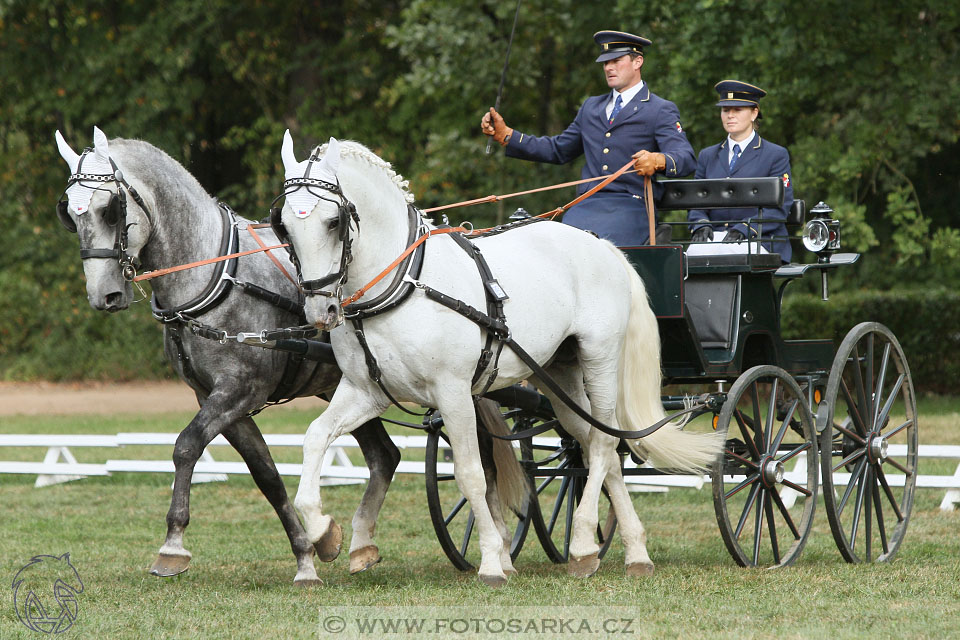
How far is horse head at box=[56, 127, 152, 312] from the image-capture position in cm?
536

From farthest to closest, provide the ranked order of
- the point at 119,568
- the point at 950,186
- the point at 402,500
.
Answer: the point at 950,186, the point at 402,500, the point at 119,568

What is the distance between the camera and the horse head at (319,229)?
4812mm

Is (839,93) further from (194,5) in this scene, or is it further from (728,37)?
(194,5)

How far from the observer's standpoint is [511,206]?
17.8 metres

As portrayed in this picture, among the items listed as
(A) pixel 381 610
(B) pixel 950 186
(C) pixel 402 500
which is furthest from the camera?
(B) pixel 950 186

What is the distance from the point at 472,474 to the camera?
17.6 ft

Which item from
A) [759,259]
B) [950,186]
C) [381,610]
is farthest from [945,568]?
[950,186]

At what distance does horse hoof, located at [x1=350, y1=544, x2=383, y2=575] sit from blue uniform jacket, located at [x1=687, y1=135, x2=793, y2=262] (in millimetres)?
2554

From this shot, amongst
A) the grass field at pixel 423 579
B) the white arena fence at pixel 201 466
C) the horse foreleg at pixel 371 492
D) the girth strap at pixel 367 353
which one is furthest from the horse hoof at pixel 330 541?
the white arena fence at pixel 201 466

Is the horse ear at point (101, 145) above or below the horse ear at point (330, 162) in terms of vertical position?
above

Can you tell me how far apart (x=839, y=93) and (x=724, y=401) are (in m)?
8.33

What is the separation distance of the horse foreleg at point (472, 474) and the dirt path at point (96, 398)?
1203 cm

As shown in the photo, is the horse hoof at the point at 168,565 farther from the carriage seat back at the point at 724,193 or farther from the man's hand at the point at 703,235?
the man's hand at the point at 703,235

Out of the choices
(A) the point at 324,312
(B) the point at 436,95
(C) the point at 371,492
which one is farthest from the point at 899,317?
(A) the point at 324,312
